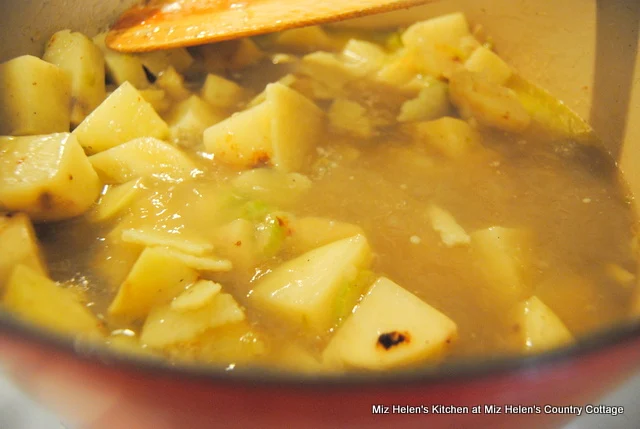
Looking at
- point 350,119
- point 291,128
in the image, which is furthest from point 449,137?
point 291,128

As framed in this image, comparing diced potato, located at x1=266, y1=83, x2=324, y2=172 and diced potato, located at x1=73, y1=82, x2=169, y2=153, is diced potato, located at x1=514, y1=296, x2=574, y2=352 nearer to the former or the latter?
diced potato, located at x1=266, y1=83, x2=324, y2=172

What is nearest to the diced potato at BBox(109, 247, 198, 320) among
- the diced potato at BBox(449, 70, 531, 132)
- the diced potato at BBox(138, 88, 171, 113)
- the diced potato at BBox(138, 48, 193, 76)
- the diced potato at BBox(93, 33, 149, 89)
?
the diced potato at BBox(138, 88, 171, 113)

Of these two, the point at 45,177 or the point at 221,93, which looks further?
the point at 221,93

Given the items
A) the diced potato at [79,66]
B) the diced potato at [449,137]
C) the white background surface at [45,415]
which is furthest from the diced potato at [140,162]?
the diced potato at [449,137]

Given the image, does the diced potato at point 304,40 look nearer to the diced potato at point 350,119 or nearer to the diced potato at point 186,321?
the diced potato at point 350,119

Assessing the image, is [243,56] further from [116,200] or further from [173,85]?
[116,200]

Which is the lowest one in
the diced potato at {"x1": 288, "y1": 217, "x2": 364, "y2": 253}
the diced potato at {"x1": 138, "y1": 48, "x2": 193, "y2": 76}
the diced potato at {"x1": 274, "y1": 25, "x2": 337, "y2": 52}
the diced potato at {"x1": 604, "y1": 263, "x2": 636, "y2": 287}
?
the diced potato at {"x1": 604, "y1": 263, "x2": 636, "y2": 287}
